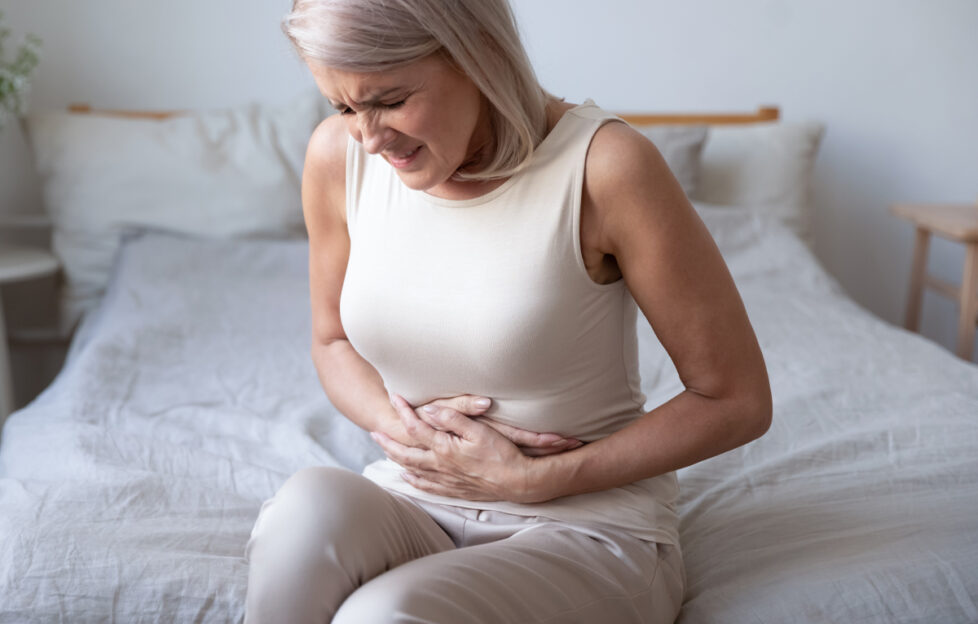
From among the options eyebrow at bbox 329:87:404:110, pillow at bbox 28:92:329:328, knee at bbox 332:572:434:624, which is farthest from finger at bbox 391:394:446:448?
pillow at bbox 28:92:329:328

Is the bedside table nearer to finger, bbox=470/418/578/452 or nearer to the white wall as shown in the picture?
the white wall

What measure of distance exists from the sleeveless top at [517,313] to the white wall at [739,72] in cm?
168

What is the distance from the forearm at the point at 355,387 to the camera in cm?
110

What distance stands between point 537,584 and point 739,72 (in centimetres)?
224

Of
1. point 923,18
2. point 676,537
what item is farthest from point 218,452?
point 923,18

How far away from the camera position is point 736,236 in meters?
2.26

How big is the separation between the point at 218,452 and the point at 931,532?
0.97 m

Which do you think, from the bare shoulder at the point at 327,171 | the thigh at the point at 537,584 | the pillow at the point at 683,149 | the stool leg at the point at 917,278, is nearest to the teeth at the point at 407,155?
the bare shoulder at the point at 327,171

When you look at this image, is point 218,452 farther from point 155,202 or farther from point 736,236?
point 736,236

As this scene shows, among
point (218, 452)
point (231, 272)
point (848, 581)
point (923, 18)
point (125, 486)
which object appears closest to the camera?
point (848, 581)

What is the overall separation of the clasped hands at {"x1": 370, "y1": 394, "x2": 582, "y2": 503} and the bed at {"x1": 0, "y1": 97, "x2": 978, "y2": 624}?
226mm

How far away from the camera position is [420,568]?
814mm

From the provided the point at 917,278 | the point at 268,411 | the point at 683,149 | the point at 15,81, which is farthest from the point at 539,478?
the point at 917,278

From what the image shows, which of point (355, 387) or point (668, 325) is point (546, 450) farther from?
point (355, 387)
